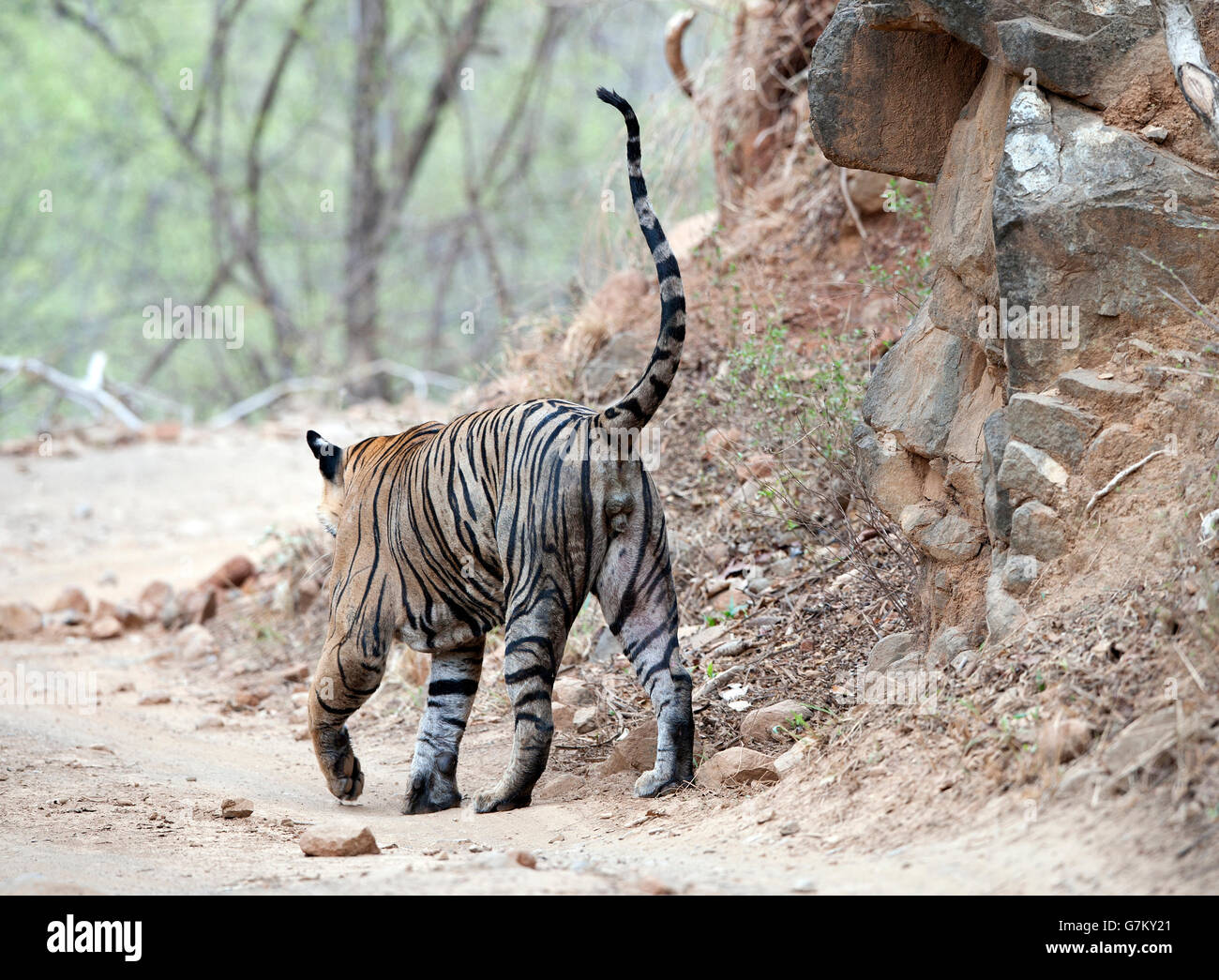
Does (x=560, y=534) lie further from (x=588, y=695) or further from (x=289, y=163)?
(x=289, y=163)

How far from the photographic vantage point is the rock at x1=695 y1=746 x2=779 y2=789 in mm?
4879

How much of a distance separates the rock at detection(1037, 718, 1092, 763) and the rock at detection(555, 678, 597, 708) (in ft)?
10.8

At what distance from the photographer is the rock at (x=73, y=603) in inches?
417

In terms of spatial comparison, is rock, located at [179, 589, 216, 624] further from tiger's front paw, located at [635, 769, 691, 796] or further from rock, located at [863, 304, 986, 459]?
rock, located at [863, 304, 986, 459]

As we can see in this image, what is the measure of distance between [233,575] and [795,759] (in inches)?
284

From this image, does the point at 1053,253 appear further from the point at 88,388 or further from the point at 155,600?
the point at 88,388

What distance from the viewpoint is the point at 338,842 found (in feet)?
14.1

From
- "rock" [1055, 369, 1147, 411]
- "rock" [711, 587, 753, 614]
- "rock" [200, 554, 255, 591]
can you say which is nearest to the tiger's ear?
"rock" [711, 587, 753, 614]

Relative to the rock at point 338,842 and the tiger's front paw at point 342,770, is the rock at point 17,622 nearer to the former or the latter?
the tiger's front paw at point 342,770

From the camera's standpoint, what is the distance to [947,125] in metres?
5.08

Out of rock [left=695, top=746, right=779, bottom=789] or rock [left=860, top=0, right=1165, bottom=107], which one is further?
rock [left=695, top=746, right=779, bottom=789]

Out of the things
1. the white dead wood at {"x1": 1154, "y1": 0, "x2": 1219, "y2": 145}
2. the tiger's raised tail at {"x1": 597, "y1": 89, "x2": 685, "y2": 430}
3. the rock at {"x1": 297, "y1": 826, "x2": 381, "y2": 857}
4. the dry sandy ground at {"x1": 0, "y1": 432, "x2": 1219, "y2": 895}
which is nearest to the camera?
the dry sandy ground at {"x1": 0, "y1": 432, "x2": 1219, "y2": 895}

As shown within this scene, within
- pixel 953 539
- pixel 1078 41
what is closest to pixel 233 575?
pixel 953 539
